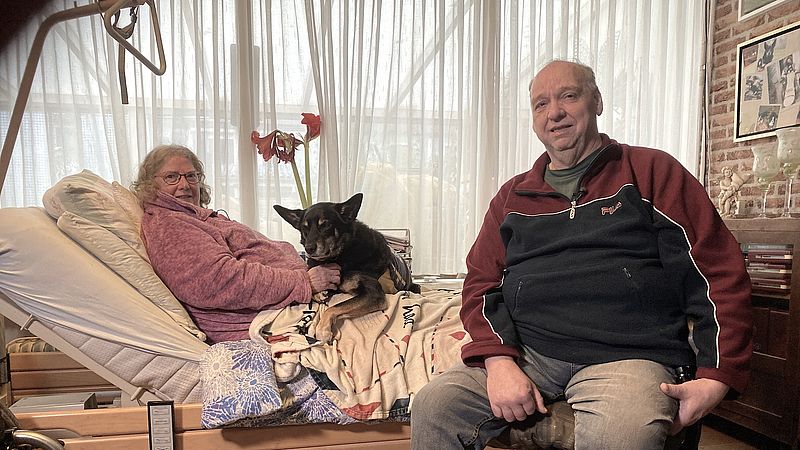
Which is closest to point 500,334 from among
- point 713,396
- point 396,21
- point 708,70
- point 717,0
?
point 713,396

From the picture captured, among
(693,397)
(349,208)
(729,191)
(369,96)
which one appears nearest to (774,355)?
(729,191)

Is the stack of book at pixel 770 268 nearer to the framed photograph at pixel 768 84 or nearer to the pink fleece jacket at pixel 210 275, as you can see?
the framed photograph at pixel 768 84

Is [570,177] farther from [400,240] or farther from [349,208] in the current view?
[400,240]

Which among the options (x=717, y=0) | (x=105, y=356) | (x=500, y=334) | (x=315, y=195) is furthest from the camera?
(x=717, y=0)

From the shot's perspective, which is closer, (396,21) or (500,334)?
(500,334)

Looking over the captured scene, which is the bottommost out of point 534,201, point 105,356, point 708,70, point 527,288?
point 105,356

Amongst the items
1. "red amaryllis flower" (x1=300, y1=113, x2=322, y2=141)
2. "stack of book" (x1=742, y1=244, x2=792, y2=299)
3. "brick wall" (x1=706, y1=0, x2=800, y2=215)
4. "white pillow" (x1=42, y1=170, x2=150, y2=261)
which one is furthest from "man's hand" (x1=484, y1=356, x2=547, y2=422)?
"brick wall" (x1=706, y1=0, x2=800, y2=215)

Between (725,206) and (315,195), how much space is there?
7.02ft

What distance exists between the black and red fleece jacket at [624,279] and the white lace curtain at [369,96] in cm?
171

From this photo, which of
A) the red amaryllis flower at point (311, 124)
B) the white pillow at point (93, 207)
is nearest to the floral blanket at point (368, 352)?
the white pillow at point (93, 207)

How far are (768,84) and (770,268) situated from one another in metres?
1.17

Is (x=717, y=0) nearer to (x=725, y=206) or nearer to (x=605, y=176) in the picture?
(x=725, y=206)

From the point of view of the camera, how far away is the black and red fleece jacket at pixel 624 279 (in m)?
1.04

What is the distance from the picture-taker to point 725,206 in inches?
98.6
